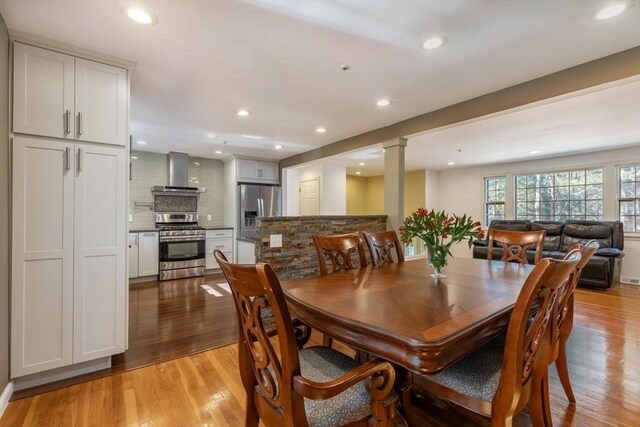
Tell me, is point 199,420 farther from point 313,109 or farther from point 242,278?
point 313,109

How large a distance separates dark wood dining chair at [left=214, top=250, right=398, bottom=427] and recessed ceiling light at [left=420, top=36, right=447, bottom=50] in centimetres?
197

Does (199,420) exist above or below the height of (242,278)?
below

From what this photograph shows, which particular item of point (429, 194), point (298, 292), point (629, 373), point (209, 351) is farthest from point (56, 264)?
point (429, 194)

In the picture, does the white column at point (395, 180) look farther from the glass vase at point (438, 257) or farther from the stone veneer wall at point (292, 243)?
the glass vase at point (438, 257)

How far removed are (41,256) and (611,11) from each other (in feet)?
12.9

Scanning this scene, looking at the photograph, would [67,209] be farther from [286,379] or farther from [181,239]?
[181,239]

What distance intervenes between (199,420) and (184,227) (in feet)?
14.3

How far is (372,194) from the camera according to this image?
30.2ft

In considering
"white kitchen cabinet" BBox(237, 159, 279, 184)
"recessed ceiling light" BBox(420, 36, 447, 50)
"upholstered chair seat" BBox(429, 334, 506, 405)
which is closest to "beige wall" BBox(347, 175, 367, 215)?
"white kitchen cabinet" BBox(237, 159, 279, 184)

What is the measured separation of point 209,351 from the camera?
2.58 meters

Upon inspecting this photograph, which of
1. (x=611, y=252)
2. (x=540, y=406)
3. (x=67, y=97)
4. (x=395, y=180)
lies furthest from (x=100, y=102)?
(x=611, y=252)

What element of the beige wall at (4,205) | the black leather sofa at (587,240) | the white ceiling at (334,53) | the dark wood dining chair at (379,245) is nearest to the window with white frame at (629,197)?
the black leather sofa at (587,240)

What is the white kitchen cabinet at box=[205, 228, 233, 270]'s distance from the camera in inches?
227

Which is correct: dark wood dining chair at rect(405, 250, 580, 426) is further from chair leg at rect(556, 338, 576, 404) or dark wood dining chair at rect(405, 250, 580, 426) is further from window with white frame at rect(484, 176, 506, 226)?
window with white frame at rect(484, 176, 506, 226)
